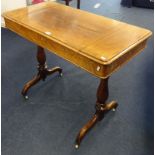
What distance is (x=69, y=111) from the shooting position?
1.87 m

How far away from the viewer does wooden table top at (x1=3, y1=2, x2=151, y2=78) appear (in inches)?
46.2

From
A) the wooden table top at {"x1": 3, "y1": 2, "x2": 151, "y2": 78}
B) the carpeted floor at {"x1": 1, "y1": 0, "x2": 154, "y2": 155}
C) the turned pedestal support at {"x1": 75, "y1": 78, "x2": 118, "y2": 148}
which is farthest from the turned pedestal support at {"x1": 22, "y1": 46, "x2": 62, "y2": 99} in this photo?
the turned pedestal support at {"x1": 75, "y1": 78, "x2": 118, "y2": 148}

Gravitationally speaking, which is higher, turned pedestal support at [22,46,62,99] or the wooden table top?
the wooden table top

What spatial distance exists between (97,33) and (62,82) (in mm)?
936

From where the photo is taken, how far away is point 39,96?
2.02 m

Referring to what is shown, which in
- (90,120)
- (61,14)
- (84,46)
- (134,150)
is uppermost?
(61,14)

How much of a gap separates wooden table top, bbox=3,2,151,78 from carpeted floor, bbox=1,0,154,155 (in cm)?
66

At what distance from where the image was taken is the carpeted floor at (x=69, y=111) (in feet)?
5.18

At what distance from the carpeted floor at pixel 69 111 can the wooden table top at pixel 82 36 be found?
2.15 ft

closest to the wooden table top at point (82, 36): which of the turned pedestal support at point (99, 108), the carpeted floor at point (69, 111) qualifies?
the turned pedestal support at point (99, 108)

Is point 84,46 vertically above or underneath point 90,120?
above

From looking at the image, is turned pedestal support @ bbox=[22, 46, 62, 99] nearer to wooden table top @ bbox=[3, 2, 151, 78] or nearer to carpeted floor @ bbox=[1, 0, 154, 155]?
carpeted floor @ bbox=[1, 0, 154, 155]

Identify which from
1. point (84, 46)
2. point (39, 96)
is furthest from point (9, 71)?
point (84, 46)

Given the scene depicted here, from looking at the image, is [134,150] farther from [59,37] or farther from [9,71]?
[9,71]
